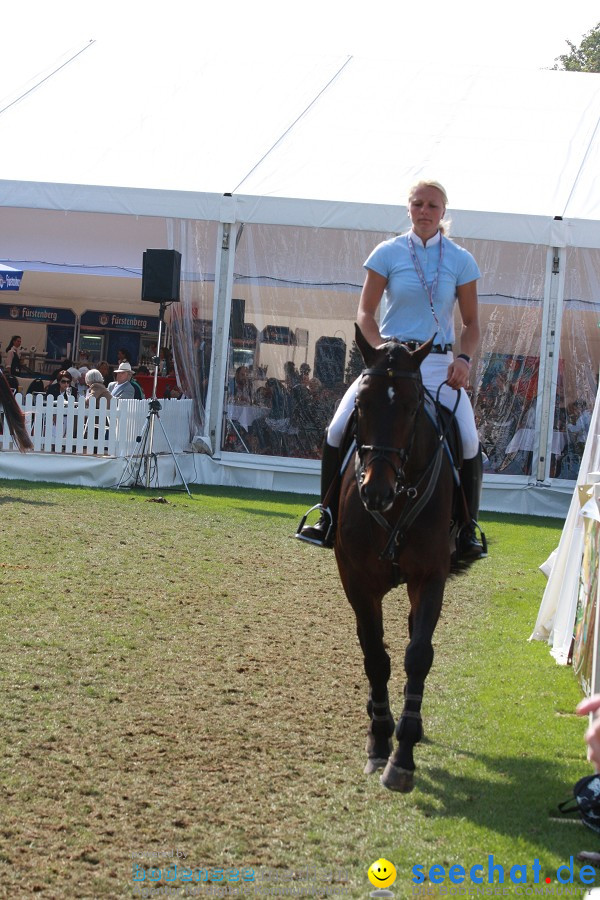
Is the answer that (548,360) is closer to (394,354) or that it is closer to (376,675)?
(376,675)

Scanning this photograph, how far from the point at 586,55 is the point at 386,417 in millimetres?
56166

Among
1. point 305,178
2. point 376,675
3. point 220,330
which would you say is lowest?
point 376,675

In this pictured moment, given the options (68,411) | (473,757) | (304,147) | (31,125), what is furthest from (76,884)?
(31,125)

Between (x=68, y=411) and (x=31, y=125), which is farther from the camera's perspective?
(x=31, y=125)

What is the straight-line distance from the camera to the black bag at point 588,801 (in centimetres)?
426

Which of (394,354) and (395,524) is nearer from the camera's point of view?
(394,354)

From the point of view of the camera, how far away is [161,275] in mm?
15594

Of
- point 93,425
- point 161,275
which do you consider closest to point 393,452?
point 161,275

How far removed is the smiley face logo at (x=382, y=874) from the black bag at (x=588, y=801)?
38.6 inches

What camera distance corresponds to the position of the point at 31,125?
18.6 m

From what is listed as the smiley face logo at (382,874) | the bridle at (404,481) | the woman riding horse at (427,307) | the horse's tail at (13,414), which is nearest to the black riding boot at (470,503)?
the woman riding horse at (427,307)

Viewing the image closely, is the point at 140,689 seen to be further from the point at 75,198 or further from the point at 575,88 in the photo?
the point at 575,88

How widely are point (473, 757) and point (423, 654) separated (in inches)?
30.1

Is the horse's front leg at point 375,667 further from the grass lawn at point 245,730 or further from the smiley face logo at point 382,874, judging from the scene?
the smiley face logo at point 382,874
